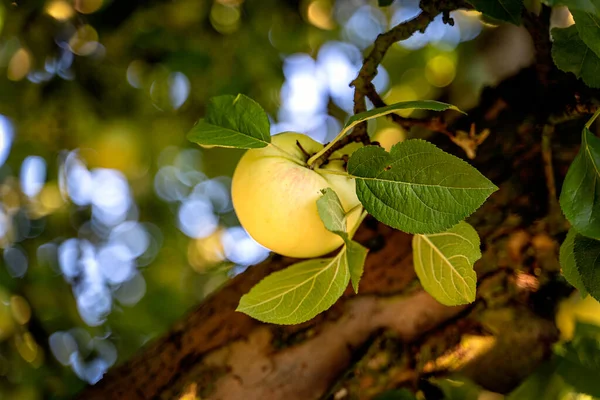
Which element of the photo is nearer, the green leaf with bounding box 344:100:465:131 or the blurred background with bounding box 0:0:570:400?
the green leaf with bounding box 344:100:465:131

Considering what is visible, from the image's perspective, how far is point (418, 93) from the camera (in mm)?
1448

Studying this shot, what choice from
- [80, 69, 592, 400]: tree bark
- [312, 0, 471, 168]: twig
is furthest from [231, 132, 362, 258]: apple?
[80, 69, 592, 400]: tree bark

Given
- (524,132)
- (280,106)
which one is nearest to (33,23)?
(280,106)

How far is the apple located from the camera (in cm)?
50

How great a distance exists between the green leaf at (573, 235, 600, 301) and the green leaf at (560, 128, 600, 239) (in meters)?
0.05

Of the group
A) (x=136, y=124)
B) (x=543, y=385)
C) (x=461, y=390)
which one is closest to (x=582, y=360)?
(x=543, y=385)

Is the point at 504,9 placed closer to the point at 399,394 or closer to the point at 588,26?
the point at 588,26

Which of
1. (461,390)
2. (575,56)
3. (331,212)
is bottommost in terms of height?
(461,390)

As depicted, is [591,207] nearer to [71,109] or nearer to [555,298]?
[555,298]

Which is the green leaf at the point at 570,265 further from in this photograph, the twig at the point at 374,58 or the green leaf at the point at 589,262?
the twig at the point at 374,58

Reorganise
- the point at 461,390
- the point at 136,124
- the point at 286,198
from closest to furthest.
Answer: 1. the point at 286,198
2. the point at 461,390
3. the point at 136,124

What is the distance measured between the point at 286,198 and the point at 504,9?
244 millimetres

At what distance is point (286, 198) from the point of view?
0.50 metres

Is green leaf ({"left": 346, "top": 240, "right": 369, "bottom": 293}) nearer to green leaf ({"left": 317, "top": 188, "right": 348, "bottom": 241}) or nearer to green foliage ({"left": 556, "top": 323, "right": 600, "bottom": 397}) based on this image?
green leaf ({"left": 317, "top": 188, "right": 348, "bottom": 241})
